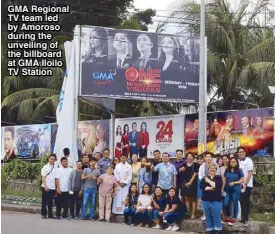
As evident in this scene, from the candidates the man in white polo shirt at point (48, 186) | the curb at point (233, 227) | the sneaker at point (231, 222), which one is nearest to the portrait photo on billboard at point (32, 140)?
the man in white polo shirt at point (48, 186)

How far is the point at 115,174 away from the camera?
14125mm

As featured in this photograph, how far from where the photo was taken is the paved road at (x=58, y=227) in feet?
38.2

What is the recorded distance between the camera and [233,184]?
1185 centimetres

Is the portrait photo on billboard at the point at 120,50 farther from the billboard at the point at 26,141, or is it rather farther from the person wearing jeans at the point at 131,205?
the billboard at the point at 26,141

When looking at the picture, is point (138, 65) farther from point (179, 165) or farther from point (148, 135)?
point (179, 165)

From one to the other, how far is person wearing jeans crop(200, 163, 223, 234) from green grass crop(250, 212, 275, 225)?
1.08 m

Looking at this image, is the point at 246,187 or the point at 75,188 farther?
the point at 75,188

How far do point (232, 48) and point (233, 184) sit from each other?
11221 mm

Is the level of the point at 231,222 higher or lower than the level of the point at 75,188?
lower

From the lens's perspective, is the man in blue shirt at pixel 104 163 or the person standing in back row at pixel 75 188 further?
the man in blue shirt at pixel 104 163

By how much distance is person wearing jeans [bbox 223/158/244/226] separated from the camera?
11.9 metres

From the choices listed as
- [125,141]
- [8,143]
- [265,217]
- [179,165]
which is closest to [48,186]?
[179,165]

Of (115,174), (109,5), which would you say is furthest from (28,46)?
(109,5)

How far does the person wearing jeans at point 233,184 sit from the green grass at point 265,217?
0.57 meters
